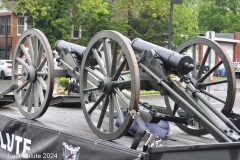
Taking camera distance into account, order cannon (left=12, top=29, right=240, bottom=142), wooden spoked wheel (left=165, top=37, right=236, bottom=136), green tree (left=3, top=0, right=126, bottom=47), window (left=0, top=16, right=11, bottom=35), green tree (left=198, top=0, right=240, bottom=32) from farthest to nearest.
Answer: green tree (left=198, top=0, right=240, bottom=32)
window (left=0, top=16, right=11, bottom=35)
green tree (left=3, top=0, right=126, bottom=47)
wooden spoked wheel (left=165, top=37, right=236, bottom=136)
cannon (left=12, top=29, right=240, bottom=142)

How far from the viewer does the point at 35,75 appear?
21.6ft

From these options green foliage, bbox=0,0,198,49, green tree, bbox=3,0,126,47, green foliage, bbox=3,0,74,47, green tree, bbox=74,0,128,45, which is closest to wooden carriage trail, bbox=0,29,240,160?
green tree, bbox=3,0,126,47

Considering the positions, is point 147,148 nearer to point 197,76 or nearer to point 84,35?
point 197,76

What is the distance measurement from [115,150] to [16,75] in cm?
366

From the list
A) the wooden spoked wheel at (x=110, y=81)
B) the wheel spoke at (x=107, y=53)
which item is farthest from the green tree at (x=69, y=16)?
the wheel spoke at (x=107, y=53)

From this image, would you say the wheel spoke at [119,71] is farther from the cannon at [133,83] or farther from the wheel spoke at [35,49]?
the wheel spoke at [35,49]

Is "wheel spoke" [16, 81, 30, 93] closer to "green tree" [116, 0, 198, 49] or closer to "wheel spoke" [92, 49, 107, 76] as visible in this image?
"wheel spoke" [92, 49, 107, 76]

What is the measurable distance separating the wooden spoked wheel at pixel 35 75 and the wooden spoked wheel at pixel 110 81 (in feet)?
1.91

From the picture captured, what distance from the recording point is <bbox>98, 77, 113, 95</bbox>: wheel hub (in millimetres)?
5340

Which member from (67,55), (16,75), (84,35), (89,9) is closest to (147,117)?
(67,55)

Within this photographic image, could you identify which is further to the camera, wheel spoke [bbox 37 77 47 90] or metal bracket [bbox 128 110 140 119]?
wheel spoke [bbox 37 77 47 90]

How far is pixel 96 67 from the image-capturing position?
6.23 metres

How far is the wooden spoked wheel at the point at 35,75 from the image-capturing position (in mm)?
6223

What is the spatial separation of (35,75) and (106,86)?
1.56 metres
